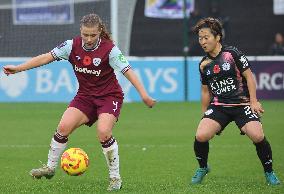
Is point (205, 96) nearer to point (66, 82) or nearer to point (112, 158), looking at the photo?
point (112, 158)

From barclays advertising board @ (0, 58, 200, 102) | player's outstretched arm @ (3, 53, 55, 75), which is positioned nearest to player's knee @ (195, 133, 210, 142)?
player's outstretched arm @ (3, 53, 55, 75)

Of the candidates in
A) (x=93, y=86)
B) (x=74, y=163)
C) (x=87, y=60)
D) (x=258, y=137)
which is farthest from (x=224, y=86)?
(x=74, y=163)

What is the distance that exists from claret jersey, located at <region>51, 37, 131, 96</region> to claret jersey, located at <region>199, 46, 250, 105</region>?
3.14 ft

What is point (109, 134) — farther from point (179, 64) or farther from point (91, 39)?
point (179, 64)

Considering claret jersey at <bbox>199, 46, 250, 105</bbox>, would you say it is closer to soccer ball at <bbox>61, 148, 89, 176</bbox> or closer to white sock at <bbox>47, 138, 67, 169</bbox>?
soccer ball at <bbox>61, 148, 89, 176</bbox>

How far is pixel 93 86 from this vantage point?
9.23 meters

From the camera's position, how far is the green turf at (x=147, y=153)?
362 inches

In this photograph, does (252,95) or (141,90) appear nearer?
(141,90)

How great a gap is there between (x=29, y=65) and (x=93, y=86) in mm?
694

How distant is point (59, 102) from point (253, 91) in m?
13.1

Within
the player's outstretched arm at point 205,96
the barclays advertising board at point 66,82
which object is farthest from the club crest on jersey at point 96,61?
the barclays advertising board at point 66,82

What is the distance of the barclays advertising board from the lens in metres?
21.6

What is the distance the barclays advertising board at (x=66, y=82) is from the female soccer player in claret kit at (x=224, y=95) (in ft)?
39.7

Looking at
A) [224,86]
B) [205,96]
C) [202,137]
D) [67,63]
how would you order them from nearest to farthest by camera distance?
[202,137], [224,86], [205,96], [67,63]
